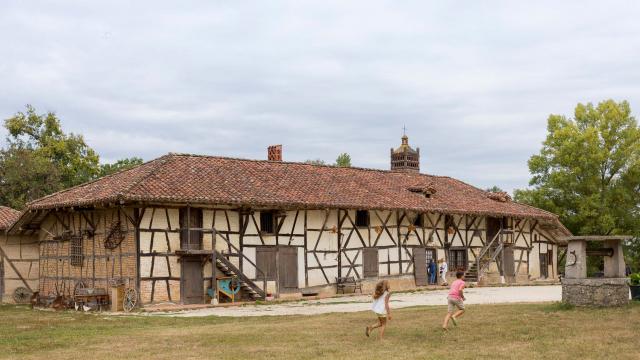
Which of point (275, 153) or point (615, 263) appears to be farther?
point (275, 153)

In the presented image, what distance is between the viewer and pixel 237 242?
32.2 meters

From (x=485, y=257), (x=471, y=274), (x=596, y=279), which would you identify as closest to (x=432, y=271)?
(x=471, y=274)

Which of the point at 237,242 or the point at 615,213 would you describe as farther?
the point at 615,213

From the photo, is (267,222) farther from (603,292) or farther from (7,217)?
(603,292)

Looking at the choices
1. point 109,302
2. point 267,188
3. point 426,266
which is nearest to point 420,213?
point 426,266

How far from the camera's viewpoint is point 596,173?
176 feet

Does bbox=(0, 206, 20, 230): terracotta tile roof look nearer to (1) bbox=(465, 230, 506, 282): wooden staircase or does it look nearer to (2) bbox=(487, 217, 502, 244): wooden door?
(1) bbox=(465, 230, 506, 282): wooden staircase

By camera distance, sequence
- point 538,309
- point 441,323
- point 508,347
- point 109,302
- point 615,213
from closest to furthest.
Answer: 1. point 508,347
2. point 441,323
3. point 538,309
4. point 109,302
5. point 615,213

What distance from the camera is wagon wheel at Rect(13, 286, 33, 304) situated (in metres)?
36.0

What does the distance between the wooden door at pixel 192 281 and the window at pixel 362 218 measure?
28.7 feet

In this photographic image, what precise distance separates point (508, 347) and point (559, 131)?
1609 inches

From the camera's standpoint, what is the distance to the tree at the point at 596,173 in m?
52.8

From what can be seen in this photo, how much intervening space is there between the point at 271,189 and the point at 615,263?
16391 millimetres

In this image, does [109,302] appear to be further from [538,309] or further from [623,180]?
[623,180]
